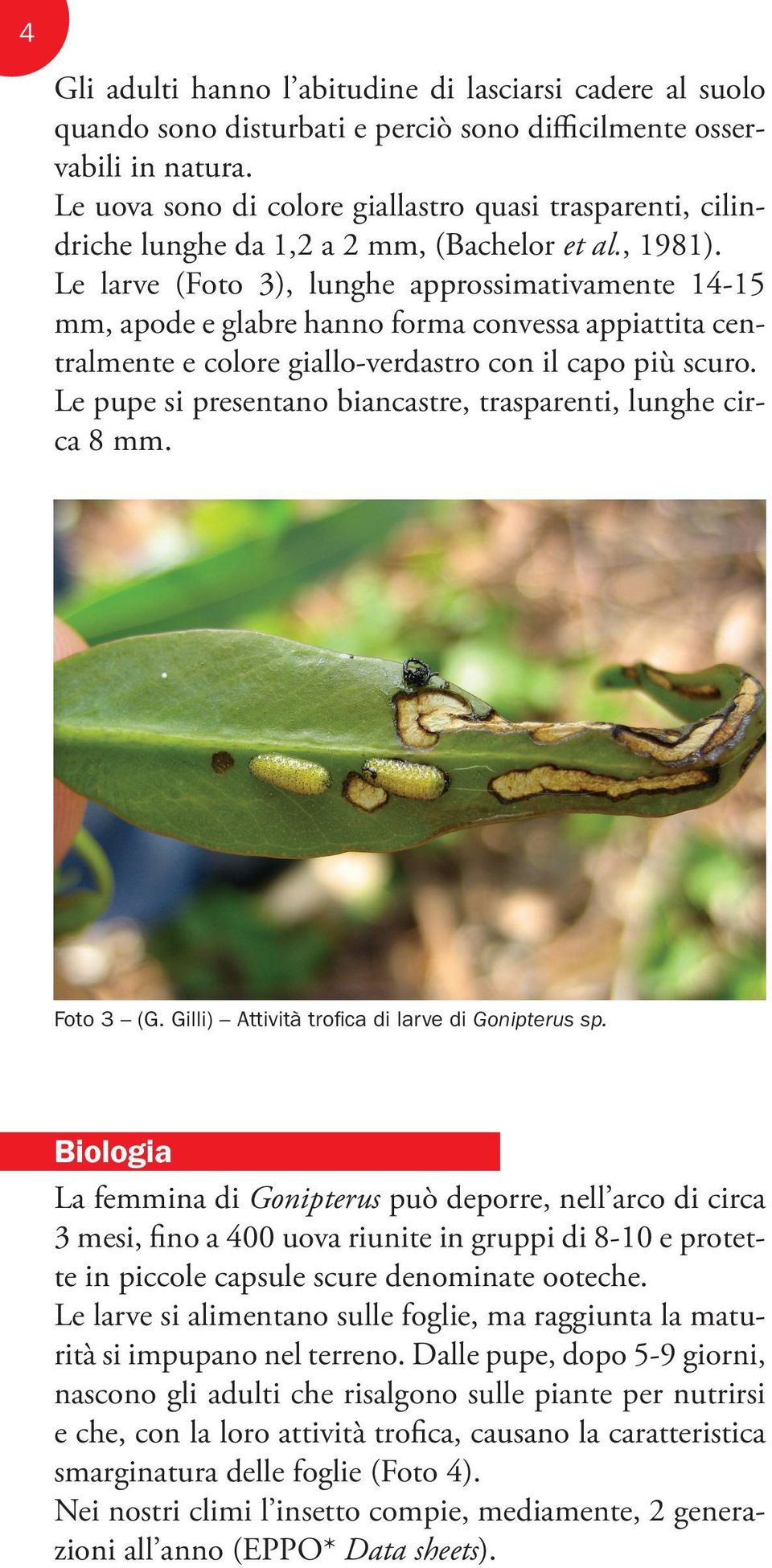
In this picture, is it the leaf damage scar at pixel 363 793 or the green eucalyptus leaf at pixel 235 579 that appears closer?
the leaf damage scar at pixel 363 793

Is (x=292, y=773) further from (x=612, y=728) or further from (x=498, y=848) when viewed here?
(x=498, y=848)

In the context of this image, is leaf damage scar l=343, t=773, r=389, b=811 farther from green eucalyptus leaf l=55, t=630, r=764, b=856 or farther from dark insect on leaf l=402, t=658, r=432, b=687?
dark insect on leaf l=402, t=658, r=432, b=687
